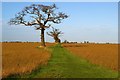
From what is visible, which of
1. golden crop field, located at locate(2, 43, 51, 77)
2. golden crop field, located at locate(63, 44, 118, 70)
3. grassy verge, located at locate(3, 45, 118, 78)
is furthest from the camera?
golden crop field, located at locate(63, 44, 118, 70)

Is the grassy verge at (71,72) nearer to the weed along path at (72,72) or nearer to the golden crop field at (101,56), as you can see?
the weed along path at (72,72)

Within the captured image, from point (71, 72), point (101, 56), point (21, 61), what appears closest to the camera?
point (71, 72)

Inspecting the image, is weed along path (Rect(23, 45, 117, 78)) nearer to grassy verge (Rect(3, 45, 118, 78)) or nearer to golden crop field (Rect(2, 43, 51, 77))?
grassy verge (Rect(3, 45, 118, 78))

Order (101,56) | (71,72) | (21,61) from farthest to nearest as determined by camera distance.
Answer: (101,56), (21,61), (71,72)

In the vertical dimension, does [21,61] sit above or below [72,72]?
above

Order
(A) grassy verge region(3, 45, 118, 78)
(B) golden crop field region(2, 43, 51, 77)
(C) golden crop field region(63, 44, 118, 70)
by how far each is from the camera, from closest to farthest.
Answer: (A) grassy verge region(3, 45, 118, 78) < (B) golden crop field region(2, 43, 51, 77) < (C) golden crop field region(63, 44, 118, 70)

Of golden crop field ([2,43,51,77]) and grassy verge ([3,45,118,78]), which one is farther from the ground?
golden crop field ([2,43,51,77])

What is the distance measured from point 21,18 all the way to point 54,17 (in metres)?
6.49

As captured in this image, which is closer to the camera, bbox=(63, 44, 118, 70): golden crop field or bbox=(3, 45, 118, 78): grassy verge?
bbox=(3, 45, 118, 78): grassy verge

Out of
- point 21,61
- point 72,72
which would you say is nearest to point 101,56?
point 21,61

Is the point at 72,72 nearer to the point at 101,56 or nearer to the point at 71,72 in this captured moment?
the point at 71,72

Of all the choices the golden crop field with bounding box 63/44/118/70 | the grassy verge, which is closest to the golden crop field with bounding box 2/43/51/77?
the grassy verge

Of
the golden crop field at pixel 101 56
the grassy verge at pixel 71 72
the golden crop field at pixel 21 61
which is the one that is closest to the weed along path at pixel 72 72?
the grassy verge at pixel 71 72

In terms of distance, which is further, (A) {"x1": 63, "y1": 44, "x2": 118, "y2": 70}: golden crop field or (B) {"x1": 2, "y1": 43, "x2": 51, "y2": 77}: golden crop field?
(A) {"x1": 63, "y1": 44, "x2": 118, "y2": 70}: golden crop field
